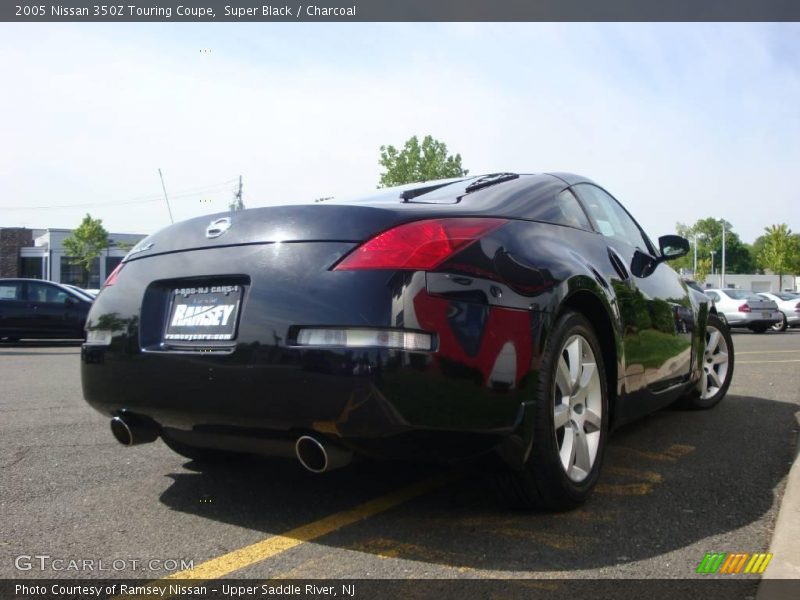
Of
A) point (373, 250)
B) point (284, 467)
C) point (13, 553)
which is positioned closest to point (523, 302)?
point (373, 250)

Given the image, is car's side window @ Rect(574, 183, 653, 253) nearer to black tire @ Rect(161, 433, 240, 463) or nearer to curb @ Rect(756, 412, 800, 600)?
curb @ Rect(756, 412, 800, 600)

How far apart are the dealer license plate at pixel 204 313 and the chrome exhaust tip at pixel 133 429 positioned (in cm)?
38

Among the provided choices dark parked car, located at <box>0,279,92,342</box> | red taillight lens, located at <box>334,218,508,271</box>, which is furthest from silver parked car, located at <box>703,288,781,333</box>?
red taillight lens, located at <box>334,218,508,271</box>

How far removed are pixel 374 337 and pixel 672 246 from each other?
2.94 metres

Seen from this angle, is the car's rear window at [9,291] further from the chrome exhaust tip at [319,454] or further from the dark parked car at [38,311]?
the chrome exhaust tip at [319,454]

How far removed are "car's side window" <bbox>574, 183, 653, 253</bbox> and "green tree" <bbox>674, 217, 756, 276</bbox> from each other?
368ft

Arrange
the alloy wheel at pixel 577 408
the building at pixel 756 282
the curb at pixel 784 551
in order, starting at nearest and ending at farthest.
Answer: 1. the curb at pixel 784 551
2. the alloy wheel at pixel 577 408
3. the building at pixel 756 282

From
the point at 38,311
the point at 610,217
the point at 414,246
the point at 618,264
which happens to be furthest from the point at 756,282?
the point at 414,246

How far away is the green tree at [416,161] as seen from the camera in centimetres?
4425

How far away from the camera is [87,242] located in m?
55.6

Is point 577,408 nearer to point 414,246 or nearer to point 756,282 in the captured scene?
point 414,246

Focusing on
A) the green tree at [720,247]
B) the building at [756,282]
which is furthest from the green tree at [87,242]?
the green tree at [720,247]
